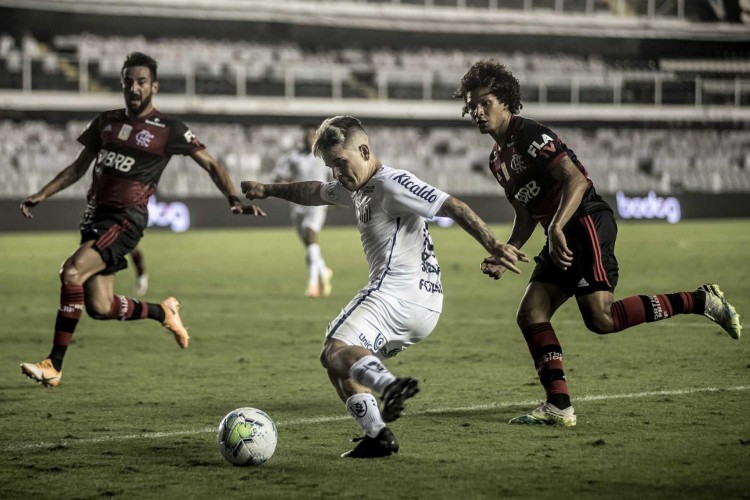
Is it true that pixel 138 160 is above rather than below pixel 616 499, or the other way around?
above

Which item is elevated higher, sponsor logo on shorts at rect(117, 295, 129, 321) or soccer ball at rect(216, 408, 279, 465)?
soccer ball at rect(216, 408, 279, 465)

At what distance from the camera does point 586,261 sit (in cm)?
687

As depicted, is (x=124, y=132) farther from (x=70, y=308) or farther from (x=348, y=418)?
(x=348, y=418)

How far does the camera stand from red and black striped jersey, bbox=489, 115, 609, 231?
6.66 m

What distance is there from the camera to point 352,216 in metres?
32.7

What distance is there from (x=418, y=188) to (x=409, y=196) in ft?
0.20

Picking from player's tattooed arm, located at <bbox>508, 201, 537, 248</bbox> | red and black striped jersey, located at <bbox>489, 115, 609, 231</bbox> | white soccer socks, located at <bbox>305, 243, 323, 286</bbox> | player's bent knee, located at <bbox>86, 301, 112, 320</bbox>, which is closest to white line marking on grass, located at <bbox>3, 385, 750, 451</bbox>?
player's tattooed arm, located at <bbox>508, 201, 537, 248</bbox>

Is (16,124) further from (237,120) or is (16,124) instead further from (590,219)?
(590,219)

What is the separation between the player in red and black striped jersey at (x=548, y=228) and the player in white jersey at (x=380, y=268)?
0.84 metres

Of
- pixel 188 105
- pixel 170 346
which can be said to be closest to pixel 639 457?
pixel 170 346

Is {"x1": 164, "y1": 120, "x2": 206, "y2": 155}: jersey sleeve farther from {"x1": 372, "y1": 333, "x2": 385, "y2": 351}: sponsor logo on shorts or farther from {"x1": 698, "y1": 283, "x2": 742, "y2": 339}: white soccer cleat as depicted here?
{"x1": 698, "y1": 283, "x2": 742, "y2": 339}: white soccer cleat

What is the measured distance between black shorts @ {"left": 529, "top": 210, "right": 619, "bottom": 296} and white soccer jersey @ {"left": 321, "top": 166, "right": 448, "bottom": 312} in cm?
99

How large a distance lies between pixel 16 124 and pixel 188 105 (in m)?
5.93

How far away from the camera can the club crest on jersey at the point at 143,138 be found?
28.9 feet
